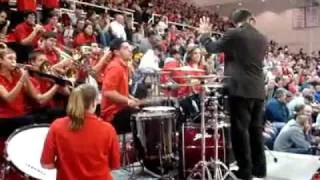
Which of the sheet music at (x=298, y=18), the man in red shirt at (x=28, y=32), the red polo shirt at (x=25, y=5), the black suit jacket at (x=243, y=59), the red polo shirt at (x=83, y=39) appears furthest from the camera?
the sheet music at (x=298, y=18)

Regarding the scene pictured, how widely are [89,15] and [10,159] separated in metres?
8.74

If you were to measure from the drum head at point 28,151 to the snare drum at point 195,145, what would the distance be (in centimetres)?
170

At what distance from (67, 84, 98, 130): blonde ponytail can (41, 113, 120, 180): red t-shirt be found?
36 mm

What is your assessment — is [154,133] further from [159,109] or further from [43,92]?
[43,92]

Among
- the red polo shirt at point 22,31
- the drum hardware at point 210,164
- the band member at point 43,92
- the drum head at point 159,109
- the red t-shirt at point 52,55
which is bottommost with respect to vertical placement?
the drum hardware at point 210,164

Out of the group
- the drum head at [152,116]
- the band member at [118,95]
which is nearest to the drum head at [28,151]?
the band member at [118,95]

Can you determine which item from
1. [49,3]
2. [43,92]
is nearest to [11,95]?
[43,92]

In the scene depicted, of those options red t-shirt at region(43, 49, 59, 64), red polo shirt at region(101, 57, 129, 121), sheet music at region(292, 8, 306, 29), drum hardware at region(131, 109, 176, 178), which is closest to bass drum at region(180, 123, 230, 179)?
drum hardware at region(131, 109, 176, 178)

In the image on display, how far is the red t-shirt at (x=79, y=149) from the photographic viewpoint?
2.93 metres

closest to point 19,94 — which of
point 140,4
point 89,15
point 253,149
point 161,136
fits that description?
point 161,136

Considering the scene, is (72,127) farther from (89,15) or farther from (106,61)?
(89,15)

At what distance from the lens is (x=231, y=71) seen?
4.47 m

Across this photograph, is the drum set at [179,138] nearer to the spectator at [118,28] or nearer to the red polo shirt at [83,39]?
the red polo shirt at [83,39]

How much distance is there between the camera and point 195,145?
16.6 feet
